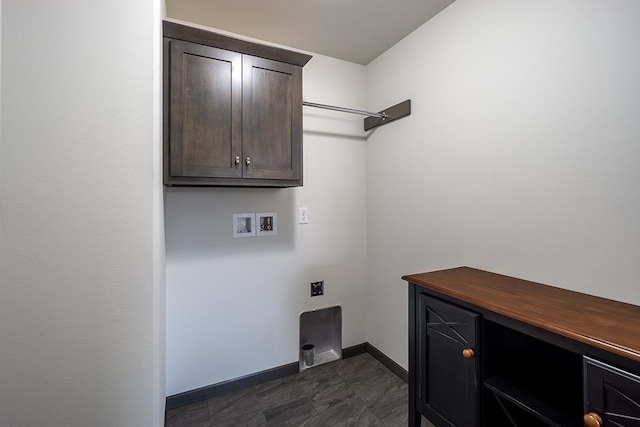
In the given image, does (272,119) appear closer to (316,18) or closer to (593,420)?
(316,18)

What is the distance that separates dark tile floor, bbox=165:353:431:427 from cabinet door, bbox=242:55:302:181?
1.48 meters

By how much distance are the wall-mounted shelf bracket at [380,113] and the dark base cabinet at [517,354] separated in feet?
3.95

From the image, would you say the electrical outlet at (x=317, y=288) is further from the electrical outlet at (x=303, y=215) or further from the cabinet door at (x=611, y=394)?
the cabinet door at (x=611, y=394)

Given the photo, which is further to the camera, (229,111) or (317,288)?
(317,288)

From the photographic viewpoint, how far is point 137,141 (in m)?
1.13

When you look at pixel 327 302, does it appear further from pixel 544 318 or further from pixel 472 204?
pixel 544 318

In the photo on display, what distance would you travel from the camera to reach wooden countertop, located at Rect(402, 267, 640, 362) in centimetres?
80

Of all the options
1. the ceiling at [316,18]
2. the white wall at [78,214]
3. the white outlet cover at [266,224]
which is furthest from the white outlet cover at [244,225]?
the ceiling at [316,18]

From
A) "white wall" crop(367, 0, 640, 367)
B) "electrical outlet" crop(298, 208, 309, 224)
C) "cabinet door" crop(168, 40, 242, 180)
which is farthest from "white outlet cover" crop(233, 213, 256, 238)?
"white wall" crop(367, 0, 640, 367)

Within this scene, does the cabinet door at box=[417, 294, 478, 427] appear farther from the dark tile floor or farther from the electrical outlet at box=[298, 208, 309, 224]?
the electrical outlet at box=[298, 208, 309, 224]

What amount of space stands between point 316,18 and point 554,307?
1991mm

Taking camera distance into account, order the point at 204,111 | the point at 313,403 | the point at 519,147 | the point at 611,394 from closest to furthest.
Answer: the point at 611,394
the point at 519,147
the point at 204,111
the point at 313,403

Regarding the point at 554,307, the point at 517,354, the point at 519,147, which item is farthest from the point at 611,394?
the point at 519,147

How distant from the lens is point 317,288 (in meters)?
2.32
